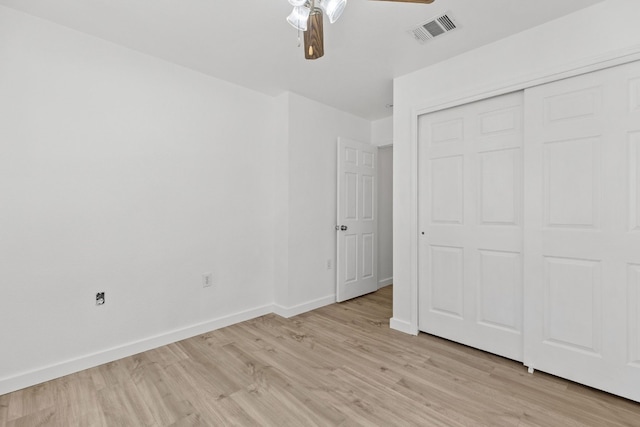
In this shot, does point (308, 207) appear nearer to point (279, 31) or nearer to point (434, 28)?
point (279, 31)

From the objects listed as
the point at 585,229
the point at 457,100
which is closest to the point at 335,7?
the point at 457,100

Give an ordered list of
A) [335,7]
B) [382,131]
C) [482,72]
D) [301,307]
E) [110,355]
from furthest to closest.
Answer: [382,131], [301,307], [482,72], [110,355], [335,7]

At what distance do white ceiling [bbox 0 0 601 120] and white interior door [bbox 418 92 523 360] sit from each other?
1.81 ft

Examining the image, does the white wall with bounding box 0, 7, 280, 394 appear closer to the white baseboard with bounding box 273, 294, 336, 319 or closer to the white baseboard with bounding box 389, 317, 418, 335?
the white baseboard with bounding box 273, 294, 336, 319

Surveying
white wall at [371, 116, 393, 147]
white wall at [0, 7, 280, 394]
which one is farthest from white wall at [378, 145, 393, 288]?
white wall at [0, 7, 280, 394]

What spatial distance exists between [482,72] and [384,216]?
2.51m

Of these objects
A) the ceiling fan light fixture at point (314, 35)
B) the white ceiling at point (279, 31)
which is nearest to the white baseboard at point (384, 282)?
the white ceiling at point (279, 31)

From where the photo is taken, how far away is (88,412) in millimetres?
1772

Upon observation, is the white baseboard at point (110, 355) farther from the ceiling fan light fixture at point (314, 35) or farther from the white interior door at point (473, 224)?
the ceiling fan light fixture at point (314, 35)

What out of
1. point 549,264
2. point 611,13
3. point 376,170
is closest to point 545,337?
point 549,264

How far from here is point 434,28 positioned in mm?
2207

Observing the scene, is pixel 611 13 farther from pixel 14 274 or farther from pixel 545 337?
pixel 14 274

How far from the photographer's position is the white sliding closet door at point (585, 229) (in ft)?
6.07

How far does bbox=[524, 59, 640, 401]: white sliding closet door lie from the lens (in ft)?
6.07
